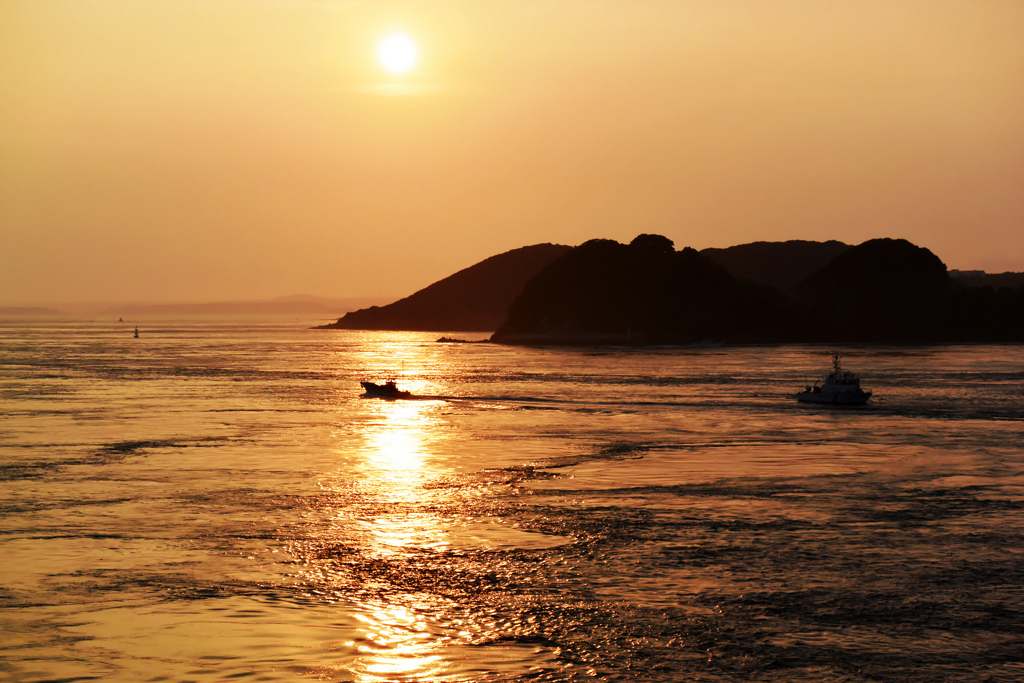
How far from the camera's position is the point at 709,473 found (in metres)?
36.6

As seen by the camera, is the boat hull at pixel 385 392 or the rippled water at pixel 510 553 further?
the boat hull at pixel 385 392

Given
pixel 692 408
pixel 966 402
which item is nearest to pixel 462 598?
pixel 692 408

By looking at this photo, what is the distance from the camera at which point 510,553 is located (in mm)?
23156

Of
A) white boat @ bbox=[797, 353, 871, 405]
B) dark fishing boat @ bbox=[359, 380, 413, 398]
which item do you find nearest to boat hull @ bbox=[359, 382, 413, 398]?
dark fishing boat @ bbox=[359, 380, 413, 398]

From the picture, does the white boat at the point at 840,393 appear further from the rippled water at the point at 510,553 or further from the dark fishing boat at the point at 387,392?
the dark fishing boat at the point at 387,392

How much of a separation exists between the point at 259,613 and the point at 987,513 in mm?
21448

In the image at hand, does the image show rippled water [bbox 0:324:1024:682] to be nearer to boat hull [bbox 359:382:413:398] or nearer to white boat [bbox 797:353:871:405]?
white boat [bbox 797:353:871:405]

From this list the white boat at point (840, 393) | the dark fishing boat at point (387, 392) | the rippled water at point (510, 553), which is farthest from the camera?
the dark fishing boat at point (387, 392)

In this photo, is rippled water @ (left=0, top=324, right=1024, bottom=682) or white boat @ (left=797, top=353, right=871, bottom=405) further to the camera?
white boat @ (left=797, top=353, right=871, bottom=405)

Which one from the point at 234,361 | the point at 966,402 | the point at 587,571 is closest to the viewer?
the point at 587,571

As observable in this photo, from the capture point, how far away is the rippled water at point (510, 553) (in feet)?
52.5

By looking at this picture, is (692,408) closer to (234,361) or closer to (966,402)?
(966,402)

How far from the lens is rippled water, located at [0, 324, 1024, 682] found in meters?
16.0

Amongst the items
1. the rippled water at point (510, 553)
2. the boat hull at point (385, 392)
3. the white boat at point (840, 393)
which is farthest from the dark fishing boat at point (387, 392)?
the white boat at point (840, 393)
